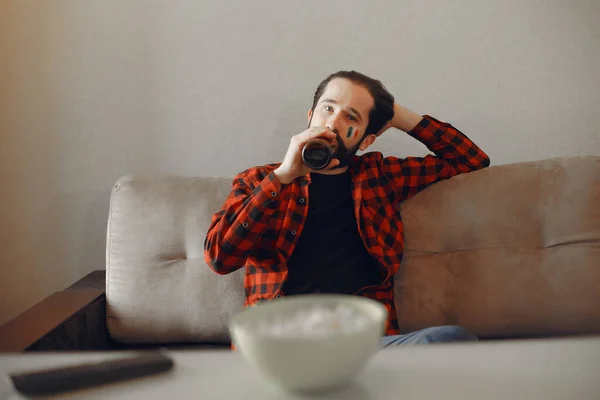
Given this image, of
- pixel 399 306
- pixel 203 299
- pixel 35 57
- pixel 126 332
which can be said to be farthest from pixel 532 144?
pixel 35 57

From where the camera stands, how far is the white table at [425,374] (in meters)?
0.56

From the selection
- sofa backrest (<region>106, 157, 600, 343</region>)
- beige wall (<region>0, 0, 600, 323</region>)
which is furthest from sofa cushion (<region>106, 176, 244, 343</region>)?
beige wall (<region>0, 0, 600, 323</region>)

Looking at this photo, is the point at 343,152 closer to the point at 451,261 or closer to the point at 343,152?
the point at 343,152

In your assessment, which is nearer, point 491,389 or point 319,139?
point 491,389

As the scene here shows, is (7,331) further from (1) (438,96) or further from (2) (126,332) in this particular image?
(1) (438,96)

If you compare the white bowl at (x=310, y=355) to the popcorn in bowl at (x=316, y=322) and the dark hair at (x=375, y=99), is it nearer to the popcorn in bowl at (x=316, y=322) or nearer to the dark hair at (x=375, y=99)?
the popcorn in bowl at (x=316, y=322)

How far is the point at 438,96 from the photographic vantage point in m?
1.83

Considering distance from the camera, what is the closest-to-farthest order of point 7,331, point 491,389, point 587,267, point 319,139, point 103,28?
point 491,389, point 7,331, point 319,139, point 587,267, point 103,28

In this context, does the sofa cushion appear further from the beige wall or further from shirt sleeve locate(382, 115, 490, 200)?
shirt sleeve locate(382, 115, 490, 200)

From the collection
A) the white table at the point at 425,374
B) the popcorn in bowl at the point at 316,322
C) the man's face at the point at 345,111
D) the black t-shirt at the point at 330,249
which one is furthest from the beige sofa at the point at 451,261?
the popcorn in bowl at the point at 316,322

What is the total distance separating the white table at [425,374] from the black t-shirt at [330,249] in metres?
0.72

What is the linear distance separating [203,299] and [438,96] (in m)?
1.02

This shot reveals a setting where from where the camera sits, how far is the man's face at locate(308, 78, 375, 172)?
1435 millimetres

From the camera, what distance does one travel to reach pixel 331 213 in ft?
4.87
